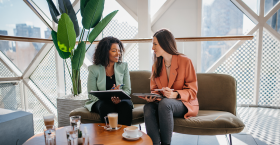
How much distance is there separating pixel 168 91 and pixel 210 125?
1.41 feet

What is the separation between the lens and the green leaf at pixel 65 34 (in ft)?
5.96

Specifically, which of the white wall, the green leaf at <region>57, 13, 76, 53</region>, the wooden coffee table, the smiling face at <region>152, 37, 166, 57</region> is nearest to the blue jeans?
the wooden coffee table

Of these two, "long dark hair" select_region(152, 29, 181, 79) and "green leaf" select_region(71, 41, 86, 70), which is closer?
"long dark hair" select_region(152, 29, 181, 79)

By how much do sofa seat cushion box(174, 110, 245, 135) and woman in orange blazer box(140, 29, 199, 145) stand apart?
0.08 m

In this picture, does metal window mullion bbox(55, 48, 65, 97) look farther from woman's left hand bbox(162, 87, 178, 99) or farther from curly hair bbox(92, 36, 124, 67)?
woman's left hand bbox(162, 87, 178, 99)

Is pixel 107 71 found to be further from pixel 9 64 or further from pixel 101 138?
pixel 9 64

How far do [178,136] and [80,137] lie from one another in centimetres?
147

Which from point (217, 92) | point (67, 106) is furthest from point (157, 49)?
point (67, 106)

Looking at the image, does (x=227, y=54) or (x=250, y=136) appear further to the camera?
(x=227, y=54)

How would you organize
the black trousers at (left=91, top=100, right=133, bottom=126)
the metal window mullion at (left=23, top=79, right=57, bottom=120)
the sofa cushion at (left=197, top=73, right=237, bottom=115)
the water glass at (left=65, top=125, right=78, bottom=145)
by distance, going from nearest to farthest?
the water glass at (left=65, top=125, right=78, bottom=145) < the black trousers at (left=91, top=100, right=133, bottom=126) < the sofa cushion at (left=197, top=73, right=237, bottom=115) < the metal window mullion at (left=23, top=79, right=57, bottom=120)

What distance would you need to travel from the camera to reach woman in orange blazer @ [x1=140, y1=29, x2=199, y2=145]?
1436 millimetres

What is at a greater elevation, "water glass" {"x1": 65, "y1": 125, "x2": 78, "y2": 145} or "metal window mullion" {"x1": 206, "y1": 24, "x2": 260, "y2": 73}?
"metal window mullion" {"x1": 206, "y1": 24, "x2": 260, "y2": 73}

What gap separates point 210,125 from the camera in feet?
4.64

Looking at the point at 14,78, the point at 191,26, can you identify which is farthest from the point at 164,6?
the point at 14,78
